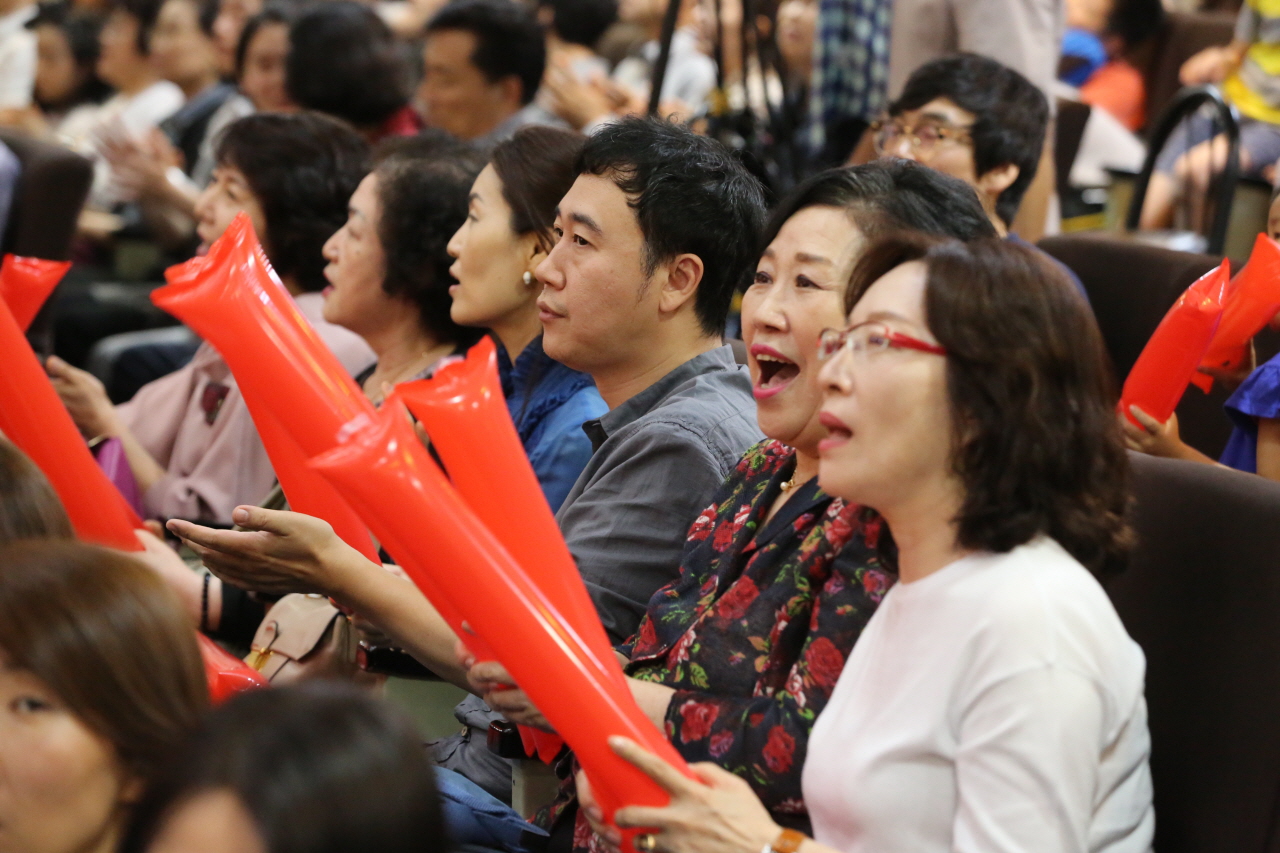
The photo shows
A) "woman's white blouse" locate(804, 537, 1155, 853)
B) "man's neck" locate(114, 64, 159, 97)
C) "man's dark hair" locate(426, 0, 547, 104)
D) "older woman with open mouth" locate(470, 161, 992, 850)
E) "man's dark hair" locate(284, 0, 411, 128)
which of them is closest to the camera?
"woman's white blouse" locate(804, 537, 1155, 853)

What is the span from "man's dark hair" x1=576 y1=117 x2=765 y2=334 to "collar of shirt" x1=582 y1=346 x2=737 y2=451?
0.06m

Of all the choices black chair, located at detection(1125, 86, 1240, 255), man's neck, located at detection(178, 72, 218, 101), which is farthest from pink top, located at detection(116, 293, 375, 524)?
man's neck, located at detection(178, 72, 218, 101)

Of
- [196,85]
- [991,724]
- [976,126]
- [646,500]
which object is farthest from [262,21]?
[991,724]

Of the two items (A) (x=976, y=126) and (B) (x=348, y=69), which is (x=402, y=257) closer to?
(A) (x=976, y=126)

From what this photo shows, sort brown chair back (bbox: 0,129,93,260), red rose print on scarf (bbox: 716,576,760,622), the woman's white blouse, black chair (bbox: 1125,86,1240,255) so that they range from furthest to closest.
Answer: brown chair back (bbox: 0,129,93,260) → black chair (bbox: 1125,86,1240,255) → red rose print on scarf (bbox: 716,576,760,622) → the woman's white blouse

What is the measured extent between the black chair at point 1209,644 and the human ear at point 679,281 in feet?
2.05

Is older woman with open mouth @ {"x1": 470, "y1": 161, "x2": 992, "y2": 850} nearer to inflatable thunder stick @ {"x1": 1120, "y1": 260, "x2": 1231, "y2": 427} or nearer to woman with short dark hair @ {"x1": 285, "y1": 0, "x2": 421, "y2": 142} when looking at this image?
Result: inflatable thunder stick @ {"x1": 1120, "y1": 260, "x2": 1231, "y2": 427}

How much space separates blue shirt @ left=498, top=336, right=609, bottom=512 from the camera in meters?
1.89

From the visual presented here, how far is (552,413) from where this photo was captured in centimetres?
194

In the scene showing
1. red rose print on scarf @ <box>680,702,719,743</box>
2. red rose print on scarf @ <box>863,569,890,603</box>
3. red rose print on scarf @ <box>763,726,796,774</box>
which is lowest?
red rose print on scarf @ <box>680,702,719,743</box>

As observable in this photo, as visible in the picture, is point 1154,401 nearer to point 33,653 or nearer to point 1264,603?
point 1264,603

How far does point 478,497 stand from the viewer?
3.95 ft

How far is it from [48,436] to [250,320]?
45 centimetres

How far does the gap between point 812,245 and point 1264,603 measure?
54 centimetres
